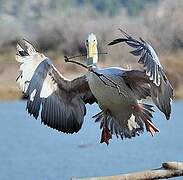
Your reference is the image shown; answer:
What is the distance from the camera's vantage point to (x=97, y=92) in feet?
34.4

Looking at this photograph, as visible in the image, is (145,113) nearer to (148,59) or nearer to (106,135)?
(106,135)

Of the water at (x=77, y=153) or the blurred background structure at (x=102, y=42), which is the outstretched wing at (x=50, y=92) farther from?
the blurred background structure at (x=102, y=42)

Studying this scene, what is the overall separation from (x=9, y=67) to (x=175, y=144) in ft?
66.4

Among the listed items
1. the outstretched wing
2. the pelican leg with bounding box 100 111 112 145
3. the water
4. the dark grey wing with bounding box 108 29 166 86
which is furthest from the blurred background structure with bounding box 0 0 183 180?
the dark grey wing with bounding box 108 29 166 86

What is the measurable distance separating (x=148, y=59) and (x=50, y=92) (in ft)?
5.73

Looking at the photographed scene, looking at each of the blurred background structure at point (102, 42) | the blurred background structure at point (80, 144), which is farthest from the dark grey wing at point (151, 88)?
the blurred background structure at point (102, 42)

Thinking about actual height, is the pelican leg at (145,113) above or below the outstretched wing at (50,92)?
below

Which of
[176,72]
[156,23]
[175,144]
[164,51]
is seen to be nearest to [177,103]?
[176,72]

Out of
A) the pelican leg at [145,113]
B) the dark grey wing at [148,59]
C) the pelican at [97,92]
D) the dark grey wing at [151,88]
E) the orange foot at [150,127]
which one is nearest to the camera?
the dark grey wing at [148,59]

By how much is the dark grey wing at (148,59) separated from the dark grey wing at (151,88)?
16 centimetres

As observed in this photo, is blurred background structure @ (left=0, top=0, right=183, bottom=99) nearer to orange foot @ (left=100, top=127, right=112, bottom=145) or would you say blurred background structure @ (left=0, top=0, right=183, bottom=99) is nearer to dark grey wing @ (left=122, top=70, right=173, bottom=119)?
orange foot @ (left=100, top=127, right=112, bottom=145)

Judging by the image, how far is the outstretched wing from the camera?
10.5 meters

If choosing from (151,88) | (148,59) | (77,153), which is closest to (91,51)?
(151,88)

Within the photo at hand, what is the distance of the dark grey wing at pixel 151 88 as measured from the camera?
1004 centimetres
